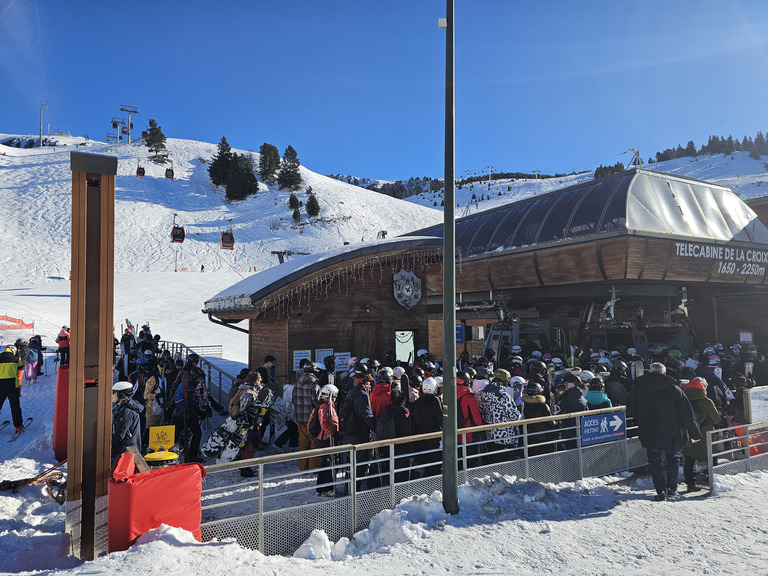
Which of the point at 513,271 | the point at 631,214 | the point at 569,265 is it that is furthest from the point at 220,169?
the point at 631,214

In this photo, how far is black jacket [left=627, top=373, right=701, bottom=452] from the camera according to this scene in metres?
6.15

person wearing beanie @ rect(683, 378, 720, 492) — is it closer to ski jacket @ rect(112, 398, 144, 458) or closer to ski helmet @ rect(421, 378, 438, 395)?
ski helmet @ rect(421, 378, 438, 395)

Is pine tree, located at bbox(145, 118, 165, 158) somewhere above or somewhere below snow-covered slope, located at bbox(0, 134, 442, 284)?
above

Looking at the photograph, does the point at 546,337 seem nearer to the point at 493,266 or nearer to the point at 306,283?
the point at 493,266

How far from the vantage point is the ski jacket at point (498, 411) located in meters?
6.90

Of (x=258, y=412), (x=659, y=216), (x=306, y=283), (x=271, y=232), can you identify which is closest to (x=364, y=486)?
(x=258, y=412)

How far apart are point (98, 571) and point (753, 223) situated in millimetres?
26811

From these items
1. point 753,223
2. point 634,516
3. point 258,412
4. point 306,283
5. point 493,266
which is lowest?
point 634,516

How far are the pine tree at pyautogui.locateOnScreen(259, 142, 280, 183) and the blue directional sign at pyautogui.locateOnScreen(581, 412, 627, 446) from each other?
9641 centimetres

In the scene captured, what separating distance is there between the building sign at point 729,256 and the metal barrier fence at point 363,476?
44.7 ft

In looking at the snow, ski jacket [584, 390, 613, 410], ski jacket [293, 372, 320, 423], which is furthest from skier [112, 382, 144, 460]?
ski jacket [584, 390, 613, 410]

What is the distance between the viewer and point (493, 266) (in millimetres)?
23359

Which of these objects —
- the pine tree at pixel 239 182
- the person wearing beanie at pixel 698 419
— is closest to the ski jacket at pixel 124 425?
the person wearing beanie at pixel 698 419

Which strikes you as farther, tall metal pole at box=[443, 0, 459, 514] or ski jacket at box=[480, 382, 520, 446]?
ski jacket at box=[480, 382, 520, 446]
